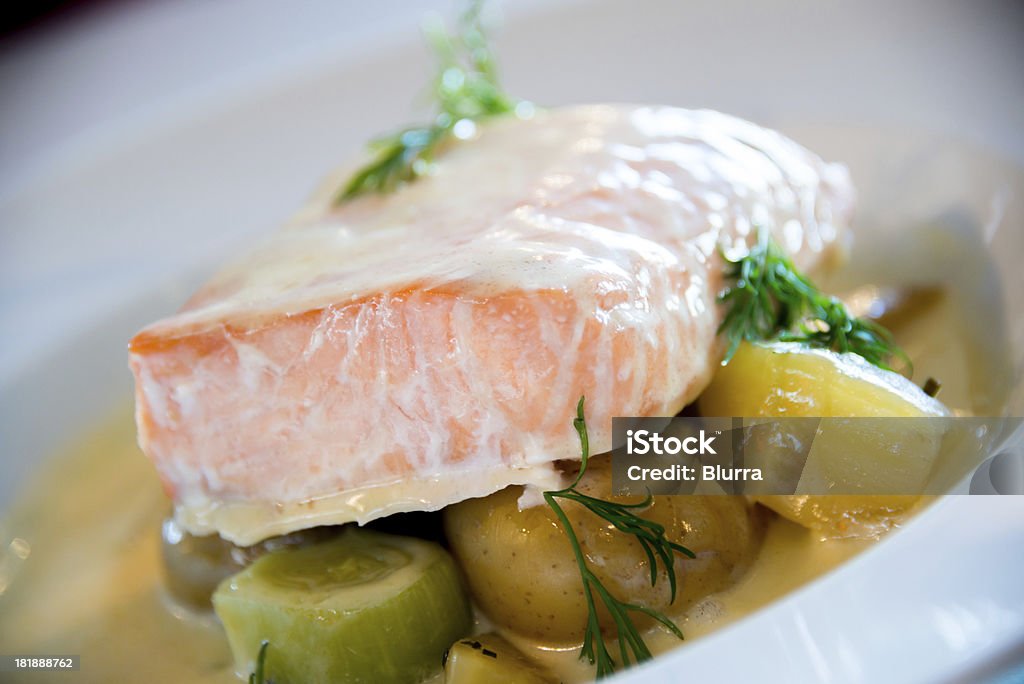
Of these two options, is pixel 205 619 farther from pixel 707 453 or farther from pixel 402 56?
pixel 402 56

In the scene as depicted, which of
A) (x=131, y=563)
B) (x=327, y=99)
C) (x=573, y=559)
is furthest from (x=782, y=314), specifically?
(x=327, y=99)

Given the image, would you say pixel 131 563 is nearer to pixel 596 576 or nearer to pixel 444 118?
pixel 596 576

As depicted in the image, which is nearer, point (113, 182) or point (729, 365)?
point (729, 365)

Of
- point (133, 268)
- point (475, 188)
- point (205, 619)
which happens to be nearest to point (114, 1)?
point (133, 268)

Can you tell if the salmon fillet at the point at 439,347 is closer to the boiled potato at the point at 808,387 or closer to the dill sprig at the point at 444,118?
the boiled potato at the point at 808,387

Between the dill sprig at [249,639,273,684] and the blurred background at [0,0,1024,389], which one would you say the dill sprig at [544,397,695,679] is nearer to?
the dill sprig at [249,639,273,684]

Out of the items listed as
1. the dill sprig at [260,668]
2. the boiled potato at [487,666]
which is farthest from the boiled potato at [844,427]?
the dill sprig at [260,668]
